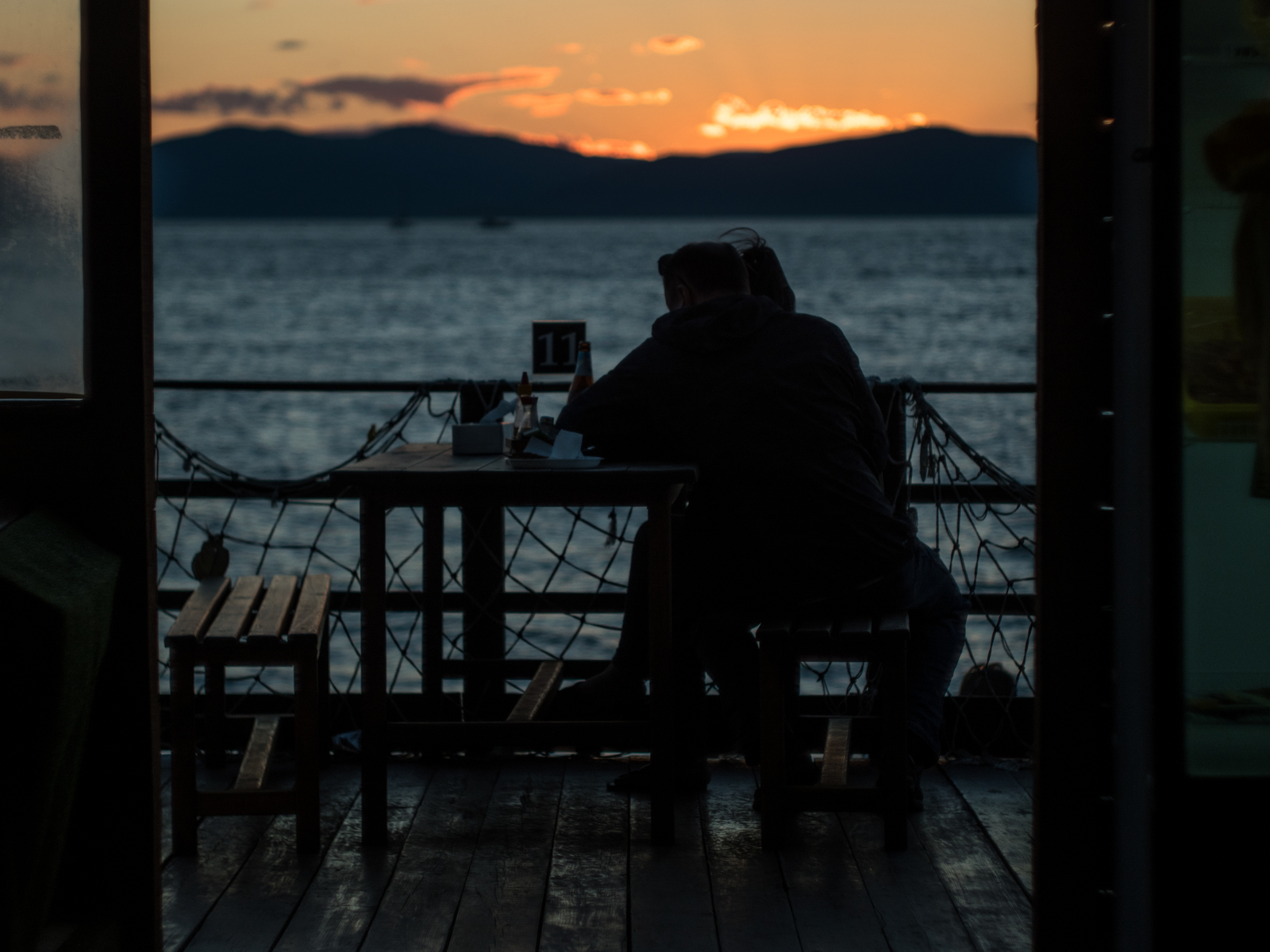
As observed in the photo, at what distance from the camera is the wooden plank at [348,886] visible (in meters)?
2.34

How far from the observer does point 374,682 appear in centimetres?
281

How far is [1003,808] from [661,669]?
0.92m

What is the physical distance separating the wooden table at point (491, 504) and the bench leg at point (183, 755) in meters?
0.36

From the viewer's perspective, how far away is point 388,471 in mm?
2713

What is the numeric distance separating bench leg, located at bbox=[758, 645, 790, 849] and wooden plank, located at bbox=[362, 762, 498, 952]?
651mm

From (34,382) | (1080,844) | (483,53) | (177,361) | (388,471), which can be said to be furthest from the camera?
(483,53)

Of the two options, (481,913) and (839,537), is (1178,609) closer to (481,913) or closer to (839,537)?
(839,537)

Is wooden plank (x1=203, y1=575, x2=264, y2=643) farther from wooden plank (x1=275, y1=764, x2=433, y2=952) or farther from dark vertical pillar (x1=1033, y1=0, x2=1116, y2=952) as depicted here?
dark vertical pillar (x1=1033, y1=0, x2=1116, y2=952)

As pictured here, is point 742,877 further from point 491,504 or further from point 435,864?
point 491,504

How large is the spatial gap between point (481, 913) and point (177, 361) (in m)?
32.0


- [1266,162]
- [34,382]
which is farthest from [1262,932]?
[34,382]

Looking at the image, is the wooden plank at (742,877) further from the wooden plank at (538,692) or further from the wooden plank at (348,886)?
the wooden plank at (348,886)

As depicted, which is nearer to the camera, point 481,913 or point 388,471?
point 481,913

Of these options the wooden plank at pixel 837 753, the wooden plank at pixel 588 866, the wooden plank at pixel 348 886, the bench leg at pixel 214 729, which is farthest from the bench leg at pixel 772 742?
the bench leg at pixel 214 729
